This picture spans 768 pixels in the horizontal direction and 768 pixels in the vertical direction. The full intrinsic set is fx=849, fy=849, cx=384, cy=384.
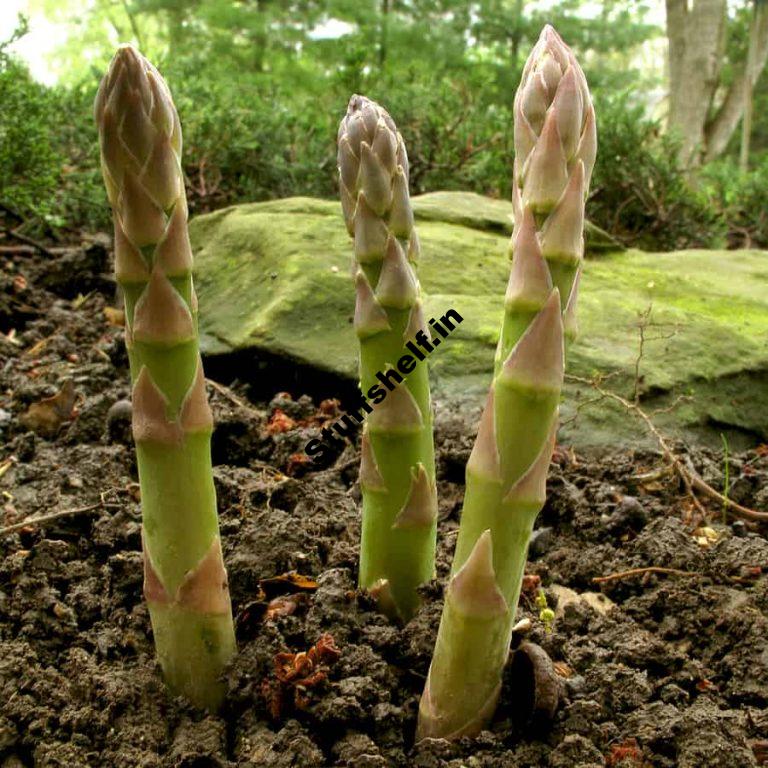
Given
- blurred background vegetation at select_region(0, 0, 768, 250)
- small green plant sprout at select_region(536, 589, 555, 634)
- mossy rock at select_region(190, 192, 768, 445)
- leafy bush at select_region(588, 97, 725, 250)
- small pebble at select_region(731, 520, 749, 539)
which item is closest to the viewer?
small green plant sprout at select_region(536, 589, 555, 634)

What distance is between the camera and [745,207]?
8.14 meters

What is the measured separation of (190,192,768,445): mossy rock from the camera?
3.77 m

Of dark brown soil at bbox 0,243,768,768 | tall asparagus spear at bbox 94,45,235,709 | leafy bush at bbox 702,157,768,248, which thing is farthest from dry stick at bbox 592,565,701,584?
leafy bush at bbox 702,157,768,248

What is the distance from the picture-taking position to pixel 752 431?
3771mm

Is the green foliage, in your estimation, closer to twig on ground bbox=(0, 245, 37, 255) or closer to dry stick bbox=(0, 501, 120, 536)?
twig on ground bbox=(0, 245, 37, 255)

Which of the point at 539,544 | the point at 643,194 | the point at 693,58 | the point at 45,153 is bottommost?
the point at 539,544

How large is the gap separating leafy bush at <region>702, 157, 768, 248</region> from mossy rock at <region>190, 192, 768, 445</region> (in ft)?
8.71

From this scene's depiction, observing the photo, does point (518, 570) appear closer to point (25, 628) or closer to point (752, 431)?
point (25, 628)

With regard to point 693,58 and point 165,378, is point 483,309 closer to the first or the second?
point 165,378

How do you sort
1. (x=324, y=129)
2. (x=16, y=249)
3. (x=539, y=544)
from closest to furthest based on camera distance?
1. (x=539, y=544)
2. (x=16, y=249)
3. (x=324, y=129)

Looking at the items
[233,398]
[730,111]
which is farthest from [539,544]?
[730,111]

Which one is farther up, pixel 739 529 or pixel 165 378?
pixel 165 378

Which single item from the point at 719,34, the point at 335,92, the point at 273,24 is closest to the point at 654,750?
the point at 335,92

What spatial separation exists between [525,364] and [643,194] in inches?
243
